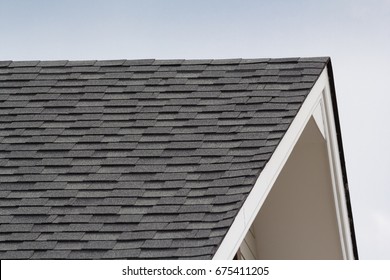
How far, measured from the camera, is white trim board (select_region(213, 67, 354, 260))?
9.05 m

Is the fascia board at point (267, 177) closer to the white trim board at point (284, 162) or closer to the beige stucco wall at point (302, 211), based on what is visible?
the white trim board at point (284, 162)

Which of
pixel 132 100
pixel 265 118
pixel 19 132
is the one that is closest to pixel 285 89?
pixel 265 118

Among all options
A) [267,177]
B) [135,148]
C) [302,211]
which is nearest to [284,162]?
[267,177]

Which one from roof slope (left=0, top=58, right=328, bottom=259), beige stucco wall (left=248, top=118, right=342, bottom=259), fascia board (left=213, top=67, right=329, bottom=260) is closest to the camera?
fascia board (left=213, top=67, right=329, bottom=260)

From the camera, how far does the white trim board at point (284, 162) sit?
9.05m

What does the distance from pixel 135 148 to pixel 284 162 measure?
1.37 metres

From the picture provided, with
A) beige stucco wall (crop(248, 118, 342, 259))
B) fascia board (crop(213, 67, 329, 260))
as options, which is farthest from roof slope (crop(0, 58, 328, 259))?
beige stucco wall (crop(248, 118, 342, 259))

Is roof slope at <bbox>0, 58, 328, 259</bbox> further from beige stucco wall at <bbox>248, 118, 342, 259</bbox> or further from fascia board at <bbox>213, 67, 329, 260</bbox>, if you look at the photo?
beige stucco wall at <bbox>248, 118, 342, 259</bbox>

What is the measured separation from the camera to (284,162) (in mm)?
10055

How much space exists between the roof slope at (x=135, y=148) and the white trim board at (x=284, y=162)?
0.07 m

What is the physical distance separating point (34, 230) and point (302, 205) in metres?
3.44

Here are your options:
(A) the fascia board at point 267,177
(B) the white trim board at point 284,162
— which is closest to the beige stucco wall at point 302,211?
(B) the white trim board at point 284,162

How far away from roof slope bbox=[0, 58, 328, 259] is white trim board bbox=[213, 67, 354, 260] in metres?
0.07

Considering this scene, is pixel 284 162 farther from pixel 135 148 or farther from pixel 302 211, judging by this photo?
pixel 302 211
